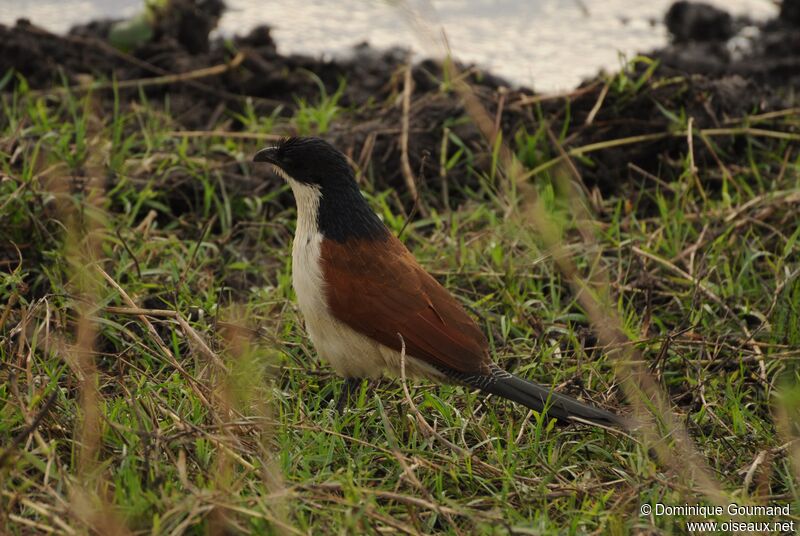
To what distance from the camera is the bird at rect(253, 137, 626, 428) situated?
360 centimetres

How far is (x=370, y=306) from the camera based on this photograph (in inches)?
144

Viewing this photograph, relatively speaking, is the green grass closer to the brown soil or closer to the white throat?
the brown soil

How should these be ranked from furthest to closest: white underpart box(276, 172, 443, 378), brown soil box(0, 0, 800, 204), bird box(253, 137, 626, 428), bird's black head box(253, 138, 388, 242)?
1. brown soil box(0, 0, 800, 204)
2. bird's black head box(253, 138, 388, 242)
3. white underpart box(276, 172, 443, 378)
4. bird box(253, 137, 626, 428)

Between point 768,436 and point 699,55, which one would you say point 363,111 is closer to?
point 699,55

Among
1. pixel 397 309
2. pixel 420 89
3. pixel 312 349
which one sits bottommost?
pixel 312 349

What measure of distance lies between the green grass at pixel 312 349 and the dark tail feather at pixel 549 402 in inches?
4.2

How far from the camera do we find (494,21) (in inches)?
292

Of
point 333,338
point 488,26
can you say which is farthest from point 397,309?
point 488,26

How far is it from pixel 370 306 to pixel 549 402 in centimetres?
68

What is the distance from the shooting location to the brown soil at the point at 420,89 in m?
5.55

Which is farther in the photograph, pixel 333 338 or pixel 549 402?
pixel 333 338

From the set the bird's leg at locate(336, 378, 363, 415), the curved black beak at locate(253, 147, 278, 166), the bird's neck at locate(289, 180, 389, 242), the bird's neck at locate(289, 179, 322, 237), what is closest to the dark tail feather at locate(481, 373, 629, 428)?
the bird's leg at locate(336, 378, 363, 415)

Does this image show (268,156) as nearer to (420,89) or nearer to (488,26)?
(420,89)

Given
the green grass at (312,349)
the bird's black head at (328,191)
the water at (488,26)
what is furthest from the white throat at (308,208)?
the water at (488,26)
